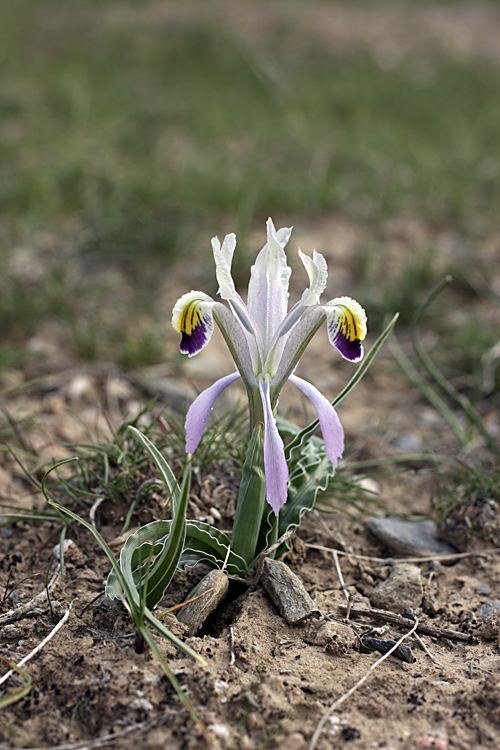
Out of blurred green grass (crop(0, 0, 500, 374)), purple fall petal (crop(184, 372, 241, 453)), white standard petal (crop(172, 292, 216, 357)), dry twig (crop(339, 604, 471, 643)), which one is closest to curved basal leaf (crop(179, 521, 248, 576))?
purple fall petal (crop(184, 372, 241, 453))

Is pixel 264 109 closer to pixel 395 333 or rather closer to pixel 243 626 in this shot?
pixel 395 333

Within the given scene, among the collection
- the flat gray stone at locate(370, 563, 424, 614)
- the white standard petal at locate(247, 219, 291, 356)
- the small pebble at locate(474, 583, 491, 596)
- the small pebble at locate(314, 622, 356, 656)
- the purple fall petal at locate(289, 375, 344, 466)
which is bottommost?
the small pebble at locate(474, 583, 491, 596)

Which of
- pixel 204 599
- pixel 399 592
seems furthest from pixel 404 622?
pixel 204 599

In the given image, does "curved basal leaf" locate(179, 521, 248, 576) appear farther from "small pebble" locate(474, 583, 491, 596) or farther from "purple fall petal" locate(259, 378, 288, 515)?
"small pebble" locate(474, 583, 491, 596)

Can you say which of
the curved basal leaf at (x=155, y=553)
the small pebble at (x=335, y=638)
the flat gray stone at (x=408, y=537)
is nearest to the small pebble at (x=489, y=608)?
the flat gray stone at (x=408, y=537)

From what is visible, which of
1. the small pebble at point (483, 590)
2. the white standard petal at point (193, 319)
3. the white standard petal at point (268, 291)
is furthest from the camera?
the small pebble at point (483, 590)

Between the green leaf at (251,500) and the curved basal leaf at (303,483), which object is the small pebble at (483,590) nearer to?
the curved basal leaf at (303,483)

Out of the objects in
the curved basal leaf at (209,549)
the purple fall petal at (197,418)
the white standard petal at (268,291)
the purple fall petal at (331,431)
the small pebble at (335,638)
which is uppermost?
the white standard petal at (268,291)
